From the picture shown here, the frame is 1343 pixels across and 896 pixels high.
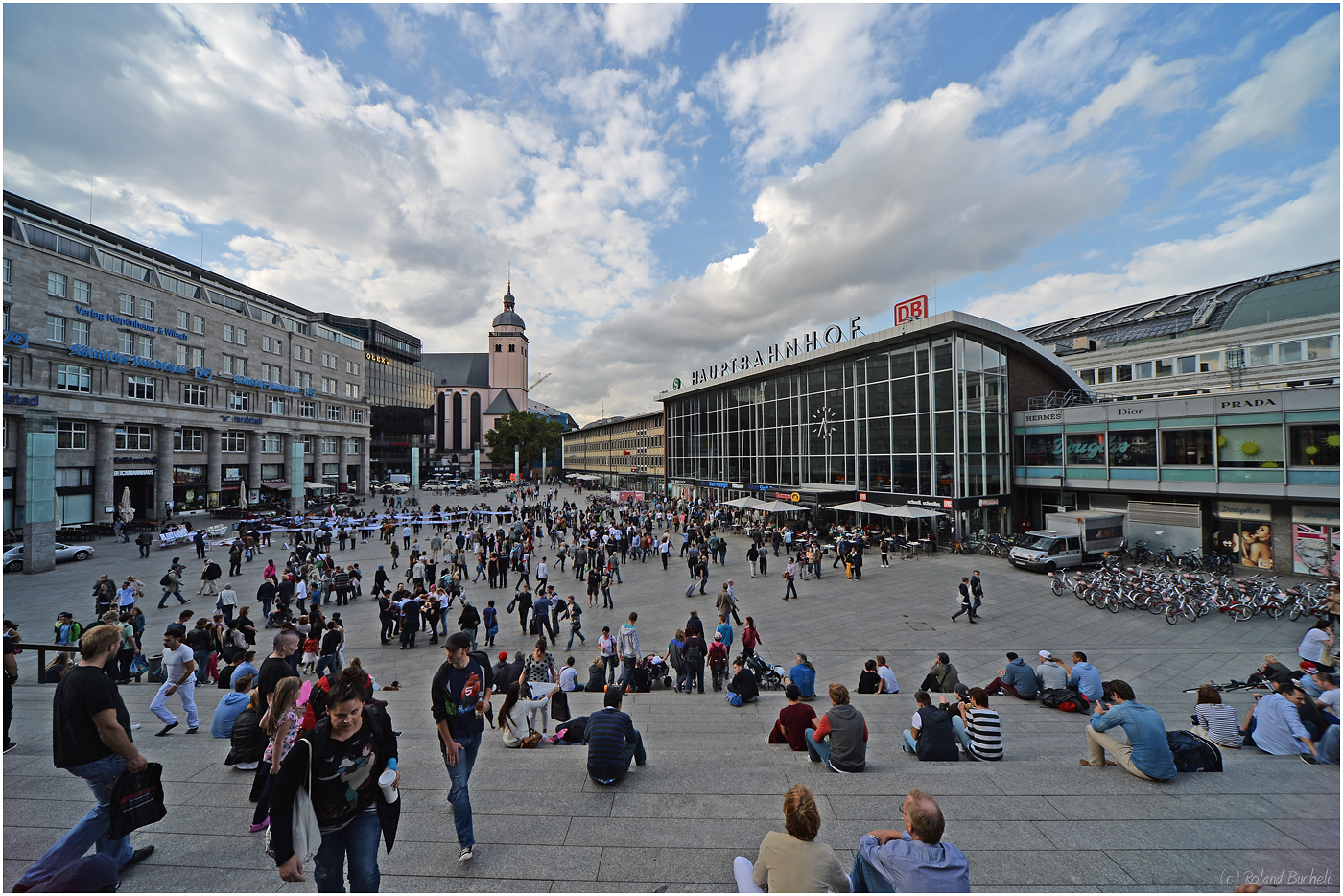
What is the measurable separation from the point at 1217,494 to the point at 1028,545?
7.73 m

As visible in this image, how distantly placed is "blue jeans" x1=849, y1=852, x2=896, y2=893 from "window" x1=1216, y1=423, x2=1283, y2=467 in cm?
2716

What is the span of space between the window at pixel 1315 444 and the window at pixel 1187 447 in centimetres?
236

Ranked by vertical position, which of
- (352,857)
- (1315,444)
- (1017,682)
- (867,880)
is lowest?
(1017,682)

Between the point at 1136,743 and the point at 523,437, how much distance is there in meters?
92.7

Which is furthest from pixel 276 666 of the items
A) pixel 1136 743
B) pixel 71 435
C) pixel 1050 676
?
pixel 71 435

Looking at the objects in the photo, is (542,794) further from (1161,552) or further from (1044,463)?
(1044,463)

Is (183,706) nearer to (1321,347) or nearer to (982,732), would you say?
(982,732)

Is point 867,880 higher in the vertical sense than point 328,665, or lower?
higher

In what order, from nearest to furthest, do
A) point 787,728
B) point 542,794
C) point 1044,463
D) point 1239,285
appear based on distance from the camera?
point 542,794 → point 787,728 → point 1044,463 → point 1239,285

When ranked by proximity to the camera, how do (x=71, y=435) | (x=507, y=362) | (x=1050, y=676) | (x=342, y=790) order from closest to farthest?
(x=342, y=790) → (x=1050, y=676) → (x=71, y=435) → (x=507, y=362)

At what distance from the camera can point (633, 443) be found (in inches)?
2904

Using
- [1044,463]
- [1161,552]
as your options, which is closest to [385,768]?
[1161,552]

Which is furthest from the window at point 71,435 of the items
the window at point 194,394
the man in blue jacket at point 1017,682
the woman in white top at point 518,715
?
the man in blue jacket at point 1017,682

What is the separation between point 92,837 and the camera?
3.49 meters
